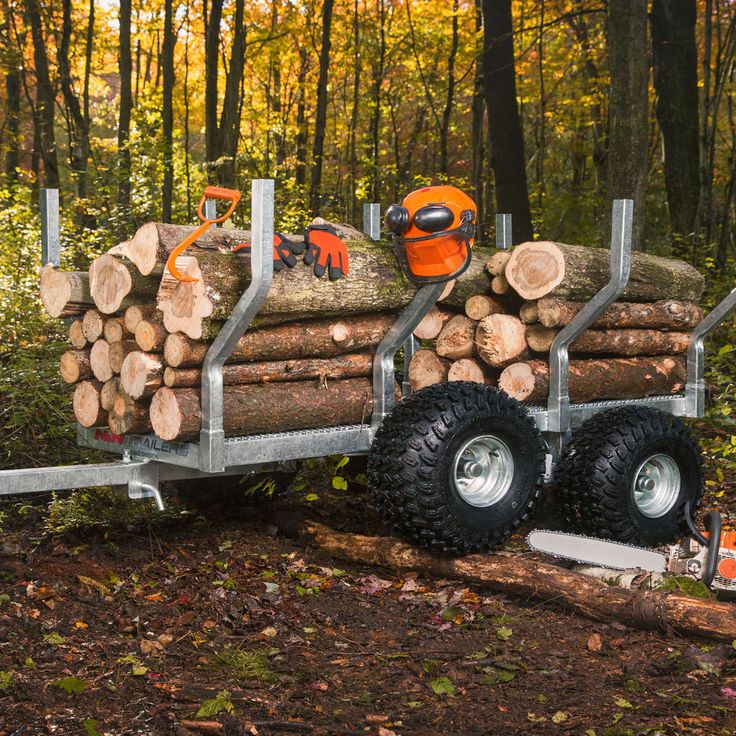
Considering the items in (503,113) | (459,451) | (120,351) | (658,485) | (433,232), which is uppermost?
(503,113)

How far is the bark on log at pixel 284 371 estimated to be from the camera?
15.6 ft

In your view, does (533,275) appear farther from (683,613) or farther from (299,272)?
(683,613)

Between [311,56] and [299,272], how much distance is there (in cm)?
1852

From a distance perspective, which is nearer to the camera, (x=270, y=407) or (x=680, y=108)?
(x=270, y=407)

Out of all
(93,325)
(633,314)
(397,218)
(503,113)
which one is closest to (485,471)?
(397,218)

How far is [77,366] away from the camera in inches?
209

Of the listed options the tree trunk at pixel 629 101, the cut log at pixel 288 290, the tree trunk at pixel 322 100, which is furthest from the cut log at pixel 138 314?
the tree trunk at pixel 322 100

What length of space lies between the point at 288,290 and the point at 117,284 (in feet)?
2.98

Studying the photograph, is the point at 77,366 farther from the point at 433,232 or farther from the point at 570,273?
the point at 570,273

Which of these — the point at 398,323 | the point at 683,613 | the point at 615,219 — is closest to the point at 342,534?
the point at 398,323

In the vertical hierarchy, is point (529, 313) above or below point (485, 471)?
above

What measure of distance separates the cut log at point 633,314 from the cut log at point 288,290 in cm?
90

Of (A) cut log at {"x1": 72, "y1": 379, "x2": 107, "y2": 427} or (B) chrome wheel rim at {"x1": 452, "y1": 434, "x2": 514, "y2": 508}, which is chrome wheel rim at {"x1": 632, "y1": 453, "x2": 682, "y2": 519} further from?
(A) cut log at {"x1": 72, "y1": 379, "x2": 107, "y2": 427}

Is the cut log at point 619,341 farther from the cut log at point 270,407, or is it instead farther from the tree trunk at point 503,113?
the tree trunk at point 503,113
